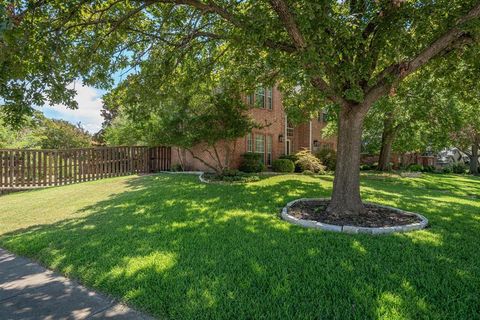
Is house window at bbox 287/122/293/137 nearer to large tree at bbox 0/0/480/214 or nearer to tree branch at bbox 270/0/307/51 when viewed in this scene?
large tree at bbox 0/0/480/214

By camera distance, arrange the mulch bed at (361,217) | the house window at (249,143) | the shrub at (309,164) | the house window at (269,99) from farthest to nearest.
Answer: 1. the house window at (269,99)
2. the shrub at (309,164)
3. the house window at (249,143)
4. the mulch bed at (361,217)

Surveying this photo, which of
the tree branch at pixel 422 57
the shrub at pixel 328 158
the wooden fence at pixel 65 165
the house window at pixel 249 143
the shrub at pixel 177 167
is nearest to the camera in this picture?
the tree branch at pixel 422 57

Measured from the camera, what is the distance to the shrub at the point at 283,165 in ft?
54.9

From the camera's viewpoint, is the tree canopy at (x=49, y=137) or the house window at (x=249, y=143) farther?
the tree canopy at (x=49, y=137)

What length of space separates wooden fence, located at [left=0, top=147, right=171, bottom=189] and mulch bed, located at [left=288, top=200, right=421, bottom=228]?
445 inches

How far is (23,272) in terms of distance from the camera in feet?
14.0

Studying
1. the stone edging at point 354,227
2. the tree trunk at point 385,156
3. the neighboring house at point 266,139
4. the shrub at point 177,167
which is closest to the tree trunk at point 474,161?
the tree trunk at point 385,156

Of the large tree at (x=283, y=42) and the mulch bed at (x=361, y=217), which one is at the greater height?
the large tree at (x=283, y=42)

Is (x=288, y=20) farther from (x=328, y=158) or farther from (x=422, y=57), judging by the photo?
(x=328, y=158)

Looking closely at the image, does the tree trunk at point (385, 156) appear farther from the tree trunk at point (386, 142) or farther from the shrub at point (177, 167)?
the shrub at point (177, 167)

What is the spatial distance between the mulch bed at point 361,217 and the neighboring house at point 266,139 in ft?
24.1

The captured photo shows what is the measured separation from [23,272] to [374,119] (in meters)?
17.1

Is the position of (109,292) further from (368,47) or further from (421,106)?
(421,106)

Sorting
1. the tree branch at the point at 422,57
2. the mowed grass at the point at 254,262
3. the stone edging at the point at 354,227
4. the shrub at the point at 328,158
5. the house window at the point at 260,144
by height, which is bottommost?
the mowed grass at the point at 254,262
